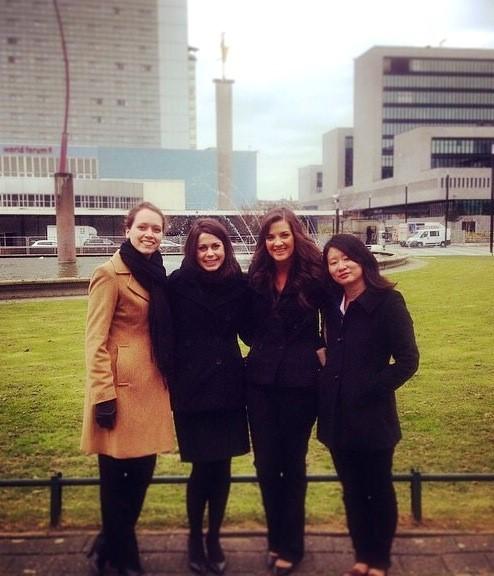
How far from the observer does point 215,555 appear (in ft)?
11.4

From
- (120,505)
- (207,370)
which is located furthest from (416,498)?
(120,505)

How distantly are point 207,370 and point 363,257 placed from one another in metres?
1.08

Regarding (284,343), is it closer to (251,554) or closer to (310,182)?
(251,554)

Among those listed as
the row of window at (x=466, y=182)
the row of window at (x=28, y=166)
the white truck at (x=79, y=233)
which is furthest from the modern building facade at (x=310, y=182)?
the white truck at (x=79, y=233)

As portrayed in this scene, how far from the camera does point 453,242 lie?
55.5m

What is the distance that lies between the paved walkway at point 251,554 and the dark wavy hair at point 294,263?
1.48 metres

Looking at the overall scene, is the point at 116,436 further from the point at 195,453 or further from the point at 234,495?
the point at 234,495

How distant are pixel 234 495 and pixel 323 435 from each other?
1.40 metres

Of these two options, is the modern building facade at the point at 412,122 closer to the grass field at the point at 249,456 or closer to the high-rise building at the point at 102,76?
the high-rise building at the point at 102,76

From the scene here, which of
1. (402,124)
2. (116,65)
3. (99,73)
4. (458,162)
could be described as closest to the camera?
(458,162)

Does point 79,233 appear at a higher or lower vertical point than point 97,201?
lower

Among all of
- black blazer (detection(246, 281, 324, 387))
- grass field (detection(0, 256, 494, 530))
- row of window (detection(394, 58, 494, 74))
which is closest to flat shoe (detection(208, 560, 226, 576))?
grass field (detection(0, 256, 494, 530))

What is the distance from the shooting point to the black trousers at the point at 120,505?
3408mm

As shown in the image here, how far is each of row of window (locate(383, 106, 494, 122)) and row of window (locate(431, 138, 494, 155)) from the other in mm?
19626
